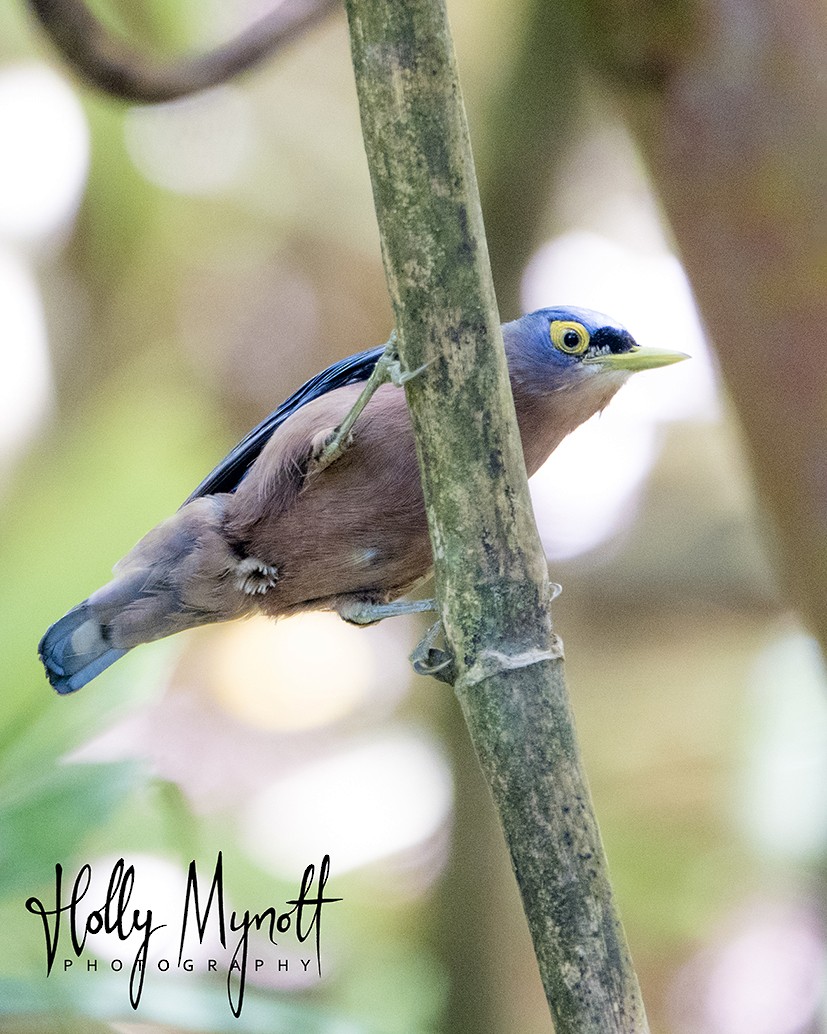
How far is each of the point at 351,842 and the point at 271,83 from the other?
282cm

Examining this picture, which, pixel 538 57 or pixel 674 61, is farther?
pixel 538 57

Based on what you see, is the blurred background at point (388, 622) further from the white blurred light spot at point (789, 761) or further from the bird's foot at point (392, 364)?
the bird's foot at point (392, 364)

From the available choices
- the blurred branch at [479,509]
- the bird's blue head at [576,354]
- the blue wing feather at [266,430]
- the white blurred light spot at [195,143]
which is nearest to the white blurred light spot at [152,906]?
the blue wing feather at [266,430]

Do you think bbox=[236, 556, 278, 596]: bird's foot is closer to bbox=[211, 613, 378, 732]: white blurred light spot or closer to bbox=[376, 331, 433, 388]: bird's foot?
bbox=[376, 331, 433, 388]: bird's foot

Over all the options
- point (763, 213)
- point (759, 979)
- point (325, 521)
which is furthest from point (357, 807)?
point (763, 213)

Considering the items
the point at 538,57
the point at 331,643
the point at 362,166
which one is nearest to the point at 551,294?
the point at 538,57

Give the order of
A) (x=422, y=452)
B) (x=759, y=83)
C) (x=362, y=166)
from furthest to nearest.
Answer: (x=362, y=166)
(x=759, y=83)
(x=422, y=452)

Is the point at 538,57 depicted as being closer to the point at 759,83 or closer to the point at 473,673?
the point at 759,83

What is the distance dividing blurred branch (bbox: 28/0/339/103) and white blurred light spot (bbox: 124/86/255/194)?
1.07 m

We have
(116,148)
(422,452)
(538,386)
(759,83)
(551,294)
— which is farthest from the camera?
(116,148)

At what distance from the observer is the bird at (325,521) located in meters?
1.75

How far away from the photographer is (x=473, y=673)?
1246 mm

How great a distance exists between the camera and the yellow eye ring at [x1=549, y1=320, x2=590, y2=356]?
1764 millimetres

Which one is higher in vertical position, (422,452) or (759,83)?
(759,83)
